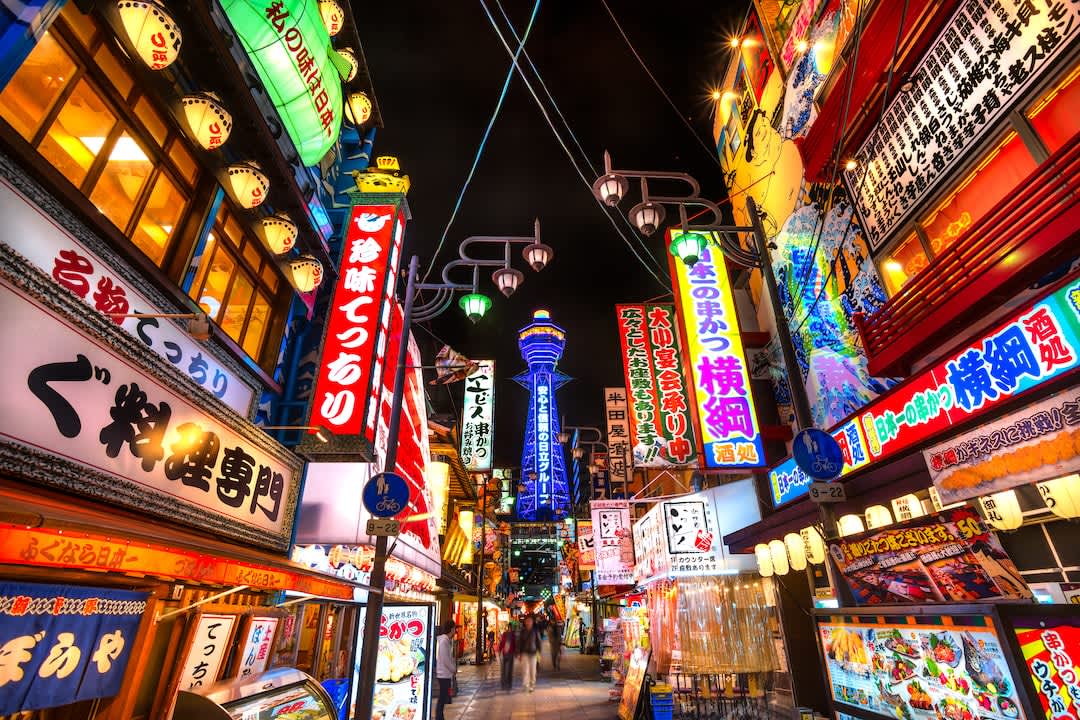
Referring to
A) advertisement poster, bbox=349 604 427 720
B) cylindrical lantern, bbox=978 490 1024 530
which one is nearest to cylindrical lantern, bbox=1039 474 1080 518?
cylindrical lantern, bbox=978 490 1024 530

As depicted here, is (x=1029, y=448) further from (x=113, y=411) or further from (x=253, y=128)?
(x=253, y=128)

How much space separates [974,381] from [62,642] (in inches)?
377

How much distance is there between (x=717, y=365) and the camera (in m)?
11.4

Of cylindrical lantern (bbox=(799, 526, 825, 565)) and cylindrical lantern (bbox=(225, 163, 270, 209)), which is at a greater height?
cylindrical lantern (bbox=(225, 163, 270, 209))

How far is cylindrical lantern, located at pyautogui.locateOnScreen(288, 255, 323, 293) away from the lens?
34.1 ft

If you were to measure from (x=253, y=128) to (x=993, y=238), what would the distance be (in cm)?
1195

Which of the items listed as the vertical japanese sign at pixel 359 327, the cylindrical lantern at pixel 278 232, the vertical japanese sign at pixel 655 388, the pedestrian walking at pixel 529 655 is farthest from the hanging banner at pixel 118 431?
the pedestrian walking at pixel 529 655

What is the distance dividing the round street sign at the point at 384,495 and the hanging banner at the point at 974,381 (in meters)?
8.00

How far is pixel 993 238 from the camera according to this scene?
652 cm

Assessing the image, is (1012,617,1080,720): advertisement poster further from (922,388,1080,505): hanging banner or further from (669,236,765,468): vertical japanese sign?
(669,236,765,468): vertical japanese sign

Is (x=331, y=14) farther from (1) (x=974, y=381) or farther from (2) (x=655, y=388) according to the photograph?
(1) (x=974, y=381)

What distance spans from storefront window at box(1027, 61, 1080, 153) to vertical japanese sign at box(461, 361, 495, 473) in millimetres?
23826

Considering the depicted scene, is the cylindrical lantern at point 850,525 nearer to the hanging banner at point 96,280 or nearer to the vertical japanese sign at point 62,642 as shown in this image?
the vertical japanese sign at point 62,642

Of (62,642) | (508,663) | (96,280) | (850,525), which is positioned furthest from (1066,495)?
(508,663)
